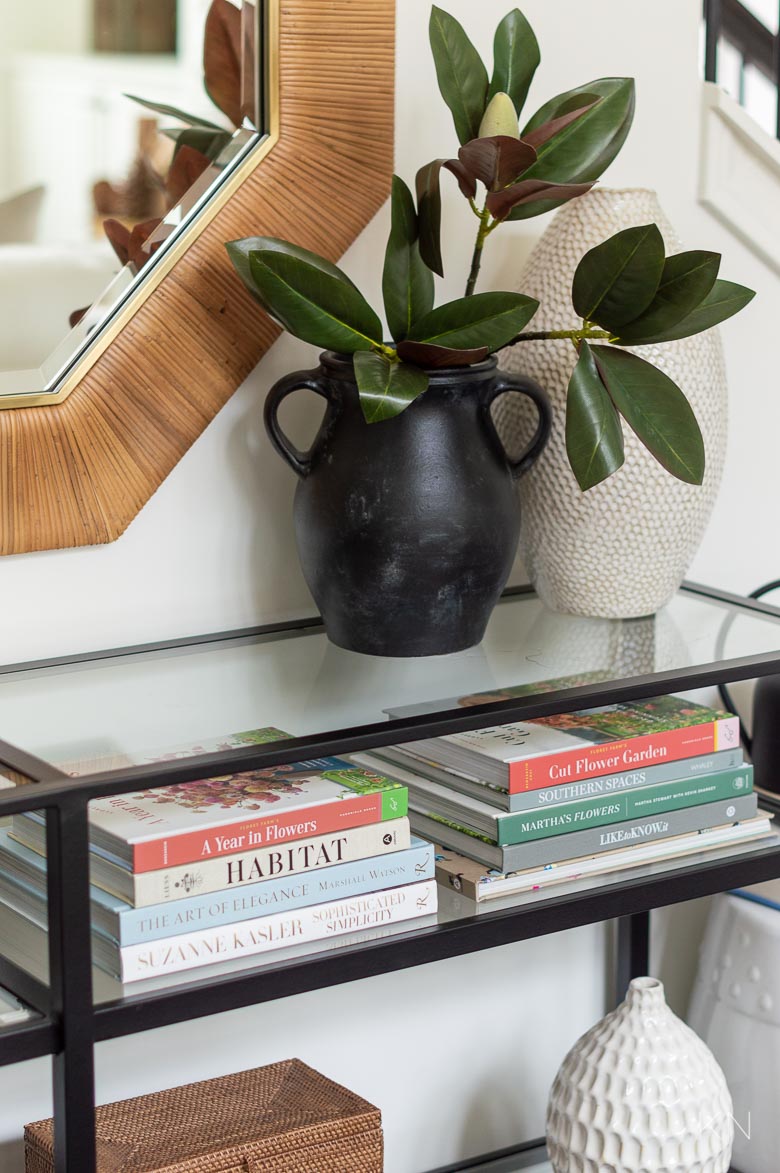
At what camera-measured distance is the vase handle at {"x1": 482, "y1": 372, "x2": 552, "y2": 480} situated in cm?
117

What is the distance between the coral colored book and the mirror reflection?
0.44 metres

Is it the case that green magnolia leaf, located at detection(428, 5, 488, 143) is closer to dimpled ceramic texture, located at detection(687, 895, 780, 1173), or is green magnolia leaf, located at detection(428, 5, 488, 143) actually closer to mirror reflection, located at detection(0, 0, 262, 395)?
mirror reflection, located at detection(0, 0, 262, 395)

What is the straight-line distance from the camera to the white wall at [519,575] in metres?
1.26

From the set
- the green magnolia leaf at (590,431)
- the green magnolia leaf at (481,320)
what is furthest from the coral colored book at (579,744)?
the green magnolia leaf at (481,320)

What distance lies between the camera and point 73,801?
0.89 m

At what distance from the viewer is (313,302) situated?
1084 millimetres

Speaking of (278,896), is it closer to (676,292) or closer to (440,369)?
(440,369)

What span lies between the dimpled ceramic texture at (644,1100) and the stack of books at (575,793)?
0.61 feet

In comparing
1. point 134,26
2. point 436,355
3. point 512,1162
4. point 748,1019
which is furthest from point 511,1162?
point 134,26

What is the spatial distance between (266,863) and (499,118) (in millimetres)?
584

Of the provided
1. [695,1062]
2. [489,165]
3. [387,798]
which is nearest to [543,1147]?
[695,1062]

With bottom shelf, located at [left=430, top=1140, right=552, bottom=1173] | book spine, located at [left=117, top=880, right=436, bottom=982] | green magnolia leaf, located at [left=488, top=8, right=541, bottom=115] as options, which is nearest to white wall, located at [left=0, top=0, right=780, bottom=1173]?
bottom shelf, located at [left=430, top=1140, right=552, bottom=1173]

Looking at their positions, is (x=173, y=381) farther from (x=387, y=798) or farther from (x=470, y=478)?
(x=387, y=798)

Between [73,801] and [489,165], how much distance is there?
22.3 inches
